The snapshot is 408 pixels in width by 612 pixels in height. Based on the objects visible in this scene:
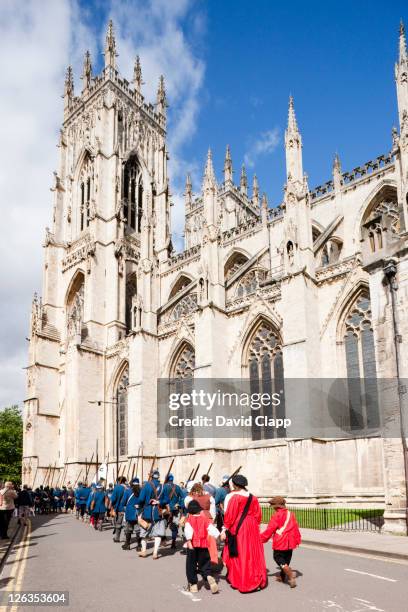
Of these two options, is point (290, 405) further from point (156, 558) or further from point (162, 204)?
point (162, 204)

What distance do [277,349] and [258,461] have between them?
482cm

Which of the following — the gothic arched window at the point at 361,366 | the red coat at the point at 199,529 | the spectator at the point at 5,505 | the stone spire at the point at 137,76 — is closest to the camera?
the red coat at the point at 199,529

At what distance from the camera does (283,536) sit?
7277mm

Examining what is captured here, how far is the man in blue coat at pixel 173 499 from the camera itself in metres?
11.9

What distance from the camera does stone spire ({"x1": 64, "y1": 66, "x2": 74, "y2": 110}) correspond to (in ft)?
150

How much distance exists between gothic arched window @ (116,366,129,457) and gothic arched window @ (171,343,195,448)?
4.60 m

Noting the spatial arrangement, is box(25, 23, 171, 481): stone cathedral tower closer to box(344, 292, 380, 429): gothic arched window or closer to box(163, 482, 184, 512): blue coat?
box(344, 292, 380, 429): gothic arched window

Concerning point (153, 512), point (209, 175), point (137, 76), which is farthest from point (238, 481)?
point (137, 76)

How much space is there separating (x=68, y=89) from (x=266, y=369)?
110 feet

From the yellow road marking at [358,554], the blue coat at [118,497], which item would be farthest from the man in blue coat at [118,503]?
the yellow road marking at [358,554]

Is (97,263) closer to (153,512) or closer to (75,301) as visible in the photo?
(75,301)

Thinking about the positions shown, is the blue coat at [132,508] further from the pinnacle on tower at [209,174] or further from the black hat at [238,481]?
the pinnacle on tower at [209,174]

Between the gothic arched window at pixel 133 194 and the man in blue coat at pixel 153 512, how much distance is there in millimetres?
30275

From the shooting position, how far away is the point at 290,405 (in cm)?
2078
